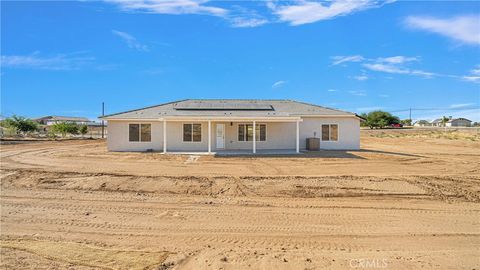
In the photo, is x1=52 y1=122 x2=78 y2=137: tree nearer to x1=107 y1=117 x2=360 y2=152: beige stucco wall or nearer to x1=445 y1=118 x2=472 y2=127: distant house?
x1=107 y1=117 x2=360 y2=152: beige stucco wall

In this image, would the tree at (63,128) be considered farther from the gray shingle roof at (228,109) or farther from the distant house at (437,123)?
the distant house at (437,123)

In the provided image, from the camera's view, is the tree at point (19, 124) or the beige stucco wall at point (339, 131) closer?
the beige stucco wall at point (339, 131)

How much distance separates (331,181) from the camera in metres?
10.7

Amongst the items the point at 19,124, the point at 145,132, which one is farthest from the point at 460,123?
the point at 19,124

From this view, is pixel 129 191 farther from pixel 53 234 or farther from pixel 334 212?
pixel 334 212

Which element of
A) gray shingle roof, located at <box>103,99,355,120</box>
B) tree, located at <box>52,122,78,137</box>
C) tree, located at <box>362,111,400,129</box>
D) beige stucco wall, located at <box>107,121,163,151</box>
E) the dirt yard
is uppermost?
tree, located at <box>362,111,400,129</box>

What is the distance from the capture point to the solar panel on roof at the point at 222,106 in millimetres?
23861

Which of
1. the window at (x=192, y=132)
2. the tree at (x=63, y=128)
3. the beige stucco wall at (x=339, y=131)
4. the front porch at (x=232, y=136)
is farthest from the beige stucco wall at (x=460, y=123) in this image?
the tree at (x=63, y=128)

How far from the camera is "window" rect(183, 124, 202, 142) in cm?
2147

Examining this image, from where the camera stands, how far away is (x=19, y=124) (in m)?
43.0

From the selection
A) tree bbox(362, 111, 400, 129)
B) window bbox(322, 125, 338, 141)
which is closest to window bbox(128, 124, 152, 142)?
window bbox(322, 125, 338, 141)

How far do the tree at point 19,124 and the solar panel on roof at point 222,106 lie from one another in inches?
1203

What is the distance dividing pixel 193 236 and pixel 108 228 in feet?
5.77

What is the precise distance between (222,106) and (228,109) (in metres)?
0.93
